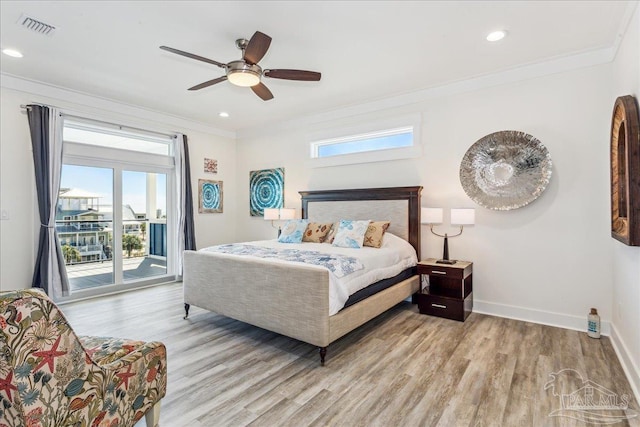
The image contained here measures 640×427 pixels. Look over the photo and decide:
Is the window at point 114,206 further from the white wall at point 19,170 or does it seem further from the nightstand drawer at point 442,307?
the nightstand drawer at point 442,307

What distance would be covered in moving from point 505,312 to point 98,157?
595 cm

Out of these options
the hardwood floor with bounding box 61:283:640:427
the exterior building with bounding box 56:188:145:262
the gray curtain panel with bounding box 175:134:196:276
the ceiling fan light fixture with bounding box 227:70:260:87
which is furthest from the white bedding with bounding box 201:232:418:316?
the exterior building with bounding box 56:188:145:262

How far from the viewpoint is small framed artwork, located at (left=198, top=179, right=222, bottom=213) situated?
5.96m

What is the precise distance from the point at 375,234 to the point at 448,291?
1.08 m

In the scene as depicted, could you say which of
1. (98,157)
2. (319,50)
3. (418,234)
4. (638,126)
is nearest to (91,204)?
(98,157)

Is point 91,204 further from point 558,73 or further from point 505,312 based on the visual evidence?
point 558,73

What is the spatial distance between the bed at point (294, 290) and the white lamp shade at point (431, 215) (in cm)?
27

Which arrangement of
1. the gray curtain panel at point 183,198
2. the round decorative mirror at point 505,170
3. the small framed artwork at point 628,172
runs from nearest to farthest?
1. the small framed artwork at point 628,172
2. the round decorative mirror at point 505,170
3. the gray curtain panel at point 183,198

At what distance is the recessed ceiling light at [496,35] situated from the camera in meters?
2.88

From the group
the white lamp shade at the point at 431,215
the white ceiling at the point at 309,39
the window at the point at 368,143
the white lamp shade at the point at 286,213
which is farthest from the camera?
the white lamp shade at the point at 286,213

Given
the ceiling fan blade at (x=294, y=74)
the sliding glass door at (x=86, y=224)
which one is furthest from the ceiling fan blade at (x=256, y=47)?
the sliding glass door at (x=86, y=224)

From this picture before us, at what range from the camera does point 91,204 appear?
15.3 feet

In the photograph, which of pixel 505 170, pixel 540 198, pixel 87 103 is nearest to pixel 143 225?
pixel 87 103

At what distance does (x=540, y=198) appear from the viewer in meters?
3.46
